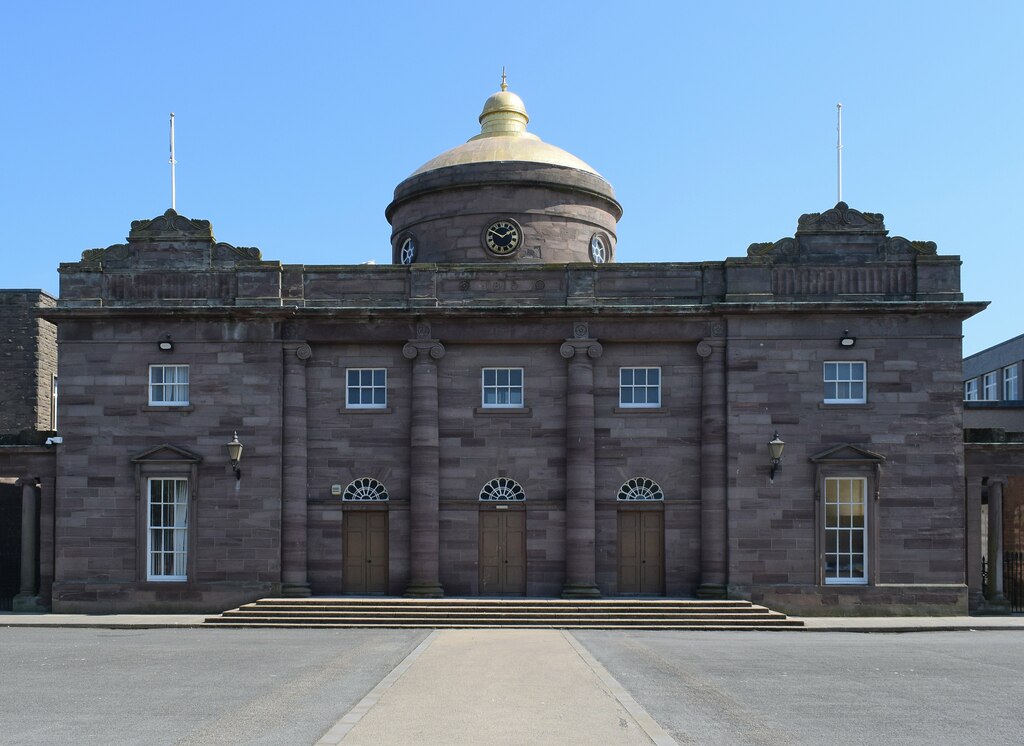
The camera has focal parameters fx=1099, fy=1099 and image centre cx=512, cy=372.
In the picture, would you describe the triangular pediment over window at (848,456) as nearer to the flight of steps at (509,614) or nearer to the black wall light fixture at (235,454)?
the flight of steps at (509,614)

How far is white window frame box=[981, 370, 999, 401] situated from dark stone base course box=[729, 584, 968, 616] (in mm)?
23437

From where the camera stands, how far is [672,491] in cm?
2684

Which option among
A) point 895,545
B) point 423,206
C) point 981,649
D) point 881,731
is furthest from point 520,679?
point 423,206

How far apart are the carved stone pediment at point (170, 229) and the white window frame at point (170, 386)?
321 centimetres

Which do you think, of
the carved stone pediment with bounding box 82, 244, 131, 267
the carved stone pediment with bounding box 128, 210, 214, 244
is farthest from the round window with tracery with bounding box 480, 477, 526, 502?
the carved stone pediment with bounding box 82, 244, 131, 267

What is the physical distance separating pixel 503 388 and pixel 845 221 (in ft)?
30.5

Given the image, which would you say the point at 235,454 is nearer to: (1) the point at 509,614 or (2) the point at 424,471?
(2) the point at 424,471

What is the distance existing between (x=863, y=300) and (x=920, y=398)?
2702mm

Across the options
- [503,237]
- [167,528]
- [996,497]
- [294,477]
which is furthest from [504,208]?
[996,497]

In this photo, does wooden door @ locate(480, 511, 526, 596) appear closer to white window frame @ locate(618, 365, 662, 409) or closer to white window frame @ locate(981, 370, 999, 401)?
white window frame @ locate(618, 365, 662, 409)

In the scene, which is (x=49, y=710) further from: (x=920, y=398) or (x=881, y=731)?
(x=920, y=398)

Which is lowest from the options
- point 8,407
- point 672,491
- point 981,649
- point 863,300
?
point 981,649

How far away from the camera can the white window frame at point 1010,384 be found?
4422 centimetres

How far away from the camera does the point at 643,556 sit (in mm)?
26812
